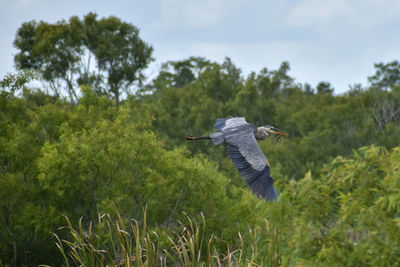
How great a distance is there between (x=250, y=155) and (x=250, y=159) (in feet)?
0.24

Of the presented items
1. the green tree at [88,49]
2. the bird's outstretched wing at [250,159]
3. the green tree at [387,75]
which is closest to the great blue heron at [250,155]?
the bird's outstretched wing at [250,159]

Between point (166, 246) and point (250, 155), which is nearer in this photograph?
point (250, 155)

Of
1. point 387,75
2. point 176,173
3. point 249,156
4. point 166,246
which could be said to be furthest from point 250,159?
point 387,75

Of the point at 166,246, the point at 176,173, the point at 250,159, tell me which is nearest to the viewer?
the point at 250,159

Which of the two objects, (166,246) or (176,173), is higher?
(176,173)

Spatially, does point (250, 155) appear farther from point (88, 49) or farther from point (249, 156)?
point (88, 49)

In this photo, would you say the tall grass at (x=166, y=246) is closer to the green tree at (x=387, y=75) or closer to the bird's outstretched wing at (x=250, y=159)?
the bird's outstretched wing at (x=250, y=159)

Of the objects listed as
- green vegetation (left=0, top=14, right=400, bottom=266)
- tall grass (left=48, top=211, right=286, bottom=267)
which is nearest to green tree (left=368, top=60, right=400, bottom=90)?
green vegetation (left=0, top=14, right=400, bottom=266)

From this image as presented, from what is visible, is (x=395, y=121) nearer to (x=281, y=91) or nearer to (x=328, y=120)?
(x=328, y=120)

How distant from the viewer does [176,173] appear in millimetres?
12938

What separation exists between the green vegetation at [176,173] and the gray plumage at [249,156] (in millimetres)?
418

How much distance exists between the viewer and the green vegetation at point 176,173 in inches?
190

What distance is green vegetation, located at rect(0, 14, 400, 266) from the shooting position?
190 inches

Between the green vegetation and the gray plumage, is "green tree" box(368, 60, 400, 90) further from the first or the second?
the gray plumage
